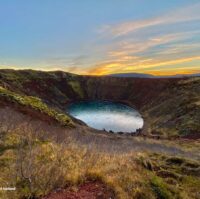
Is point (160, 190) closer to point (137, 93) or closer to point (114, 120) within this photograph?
point (114, 120)

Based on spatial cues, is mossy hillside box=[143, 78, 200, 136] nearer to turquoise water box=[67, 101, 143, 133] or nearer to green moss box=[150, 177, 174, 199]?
turquoise water box=[67, 101, 143, 133]

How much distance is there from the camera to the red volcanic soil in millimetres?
7254

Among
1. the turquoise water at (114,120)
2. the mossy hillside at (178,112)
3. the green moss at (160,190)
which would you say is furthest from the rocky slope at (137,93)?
the green moss at (160,190)

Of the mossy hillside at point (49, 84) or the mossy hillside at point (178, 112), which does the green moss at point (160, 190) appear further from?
the mossy hillside at point (49, 84)

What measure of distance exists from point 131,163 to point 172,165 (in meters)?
3.27

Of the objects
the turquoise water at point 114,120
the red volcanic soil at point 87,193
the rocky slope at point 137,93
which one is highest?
the rocky slope at point 137,93

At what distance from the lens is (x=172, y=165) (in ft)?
46.9

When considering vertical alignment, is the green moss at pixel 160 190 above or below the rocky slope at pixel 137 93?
below

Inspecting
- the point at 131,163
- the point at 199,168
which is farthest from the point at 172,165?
the point at 131,163

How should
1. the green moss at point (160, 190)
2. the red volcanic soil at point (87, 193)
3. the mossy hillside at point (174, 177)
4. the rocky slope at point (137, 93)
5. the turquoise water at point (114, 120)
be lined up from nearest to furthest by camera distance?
the red volcanic soil at point (87, 193) → the green moss at point (160, 190) → the mossy hillside at point (174, 177) → the rocky slope at point (137, 93) → the turquoise water at point (114, 120)

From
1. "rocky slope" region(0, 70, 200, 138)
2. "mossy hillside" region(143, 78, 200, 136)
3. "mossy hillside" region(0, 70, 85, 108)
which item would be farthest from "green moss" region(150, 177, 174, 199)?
"mossy hillside" region(0, 70, 85, 108)

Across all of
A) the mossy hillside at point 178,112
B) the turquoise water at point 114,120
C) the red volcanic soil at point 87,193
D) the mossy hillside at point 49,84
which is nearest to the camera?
the red volcanic soil at point 87,193

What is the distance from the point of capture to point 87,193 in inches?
297

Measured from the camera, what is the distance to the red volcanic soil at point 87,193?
7254 millimetres
